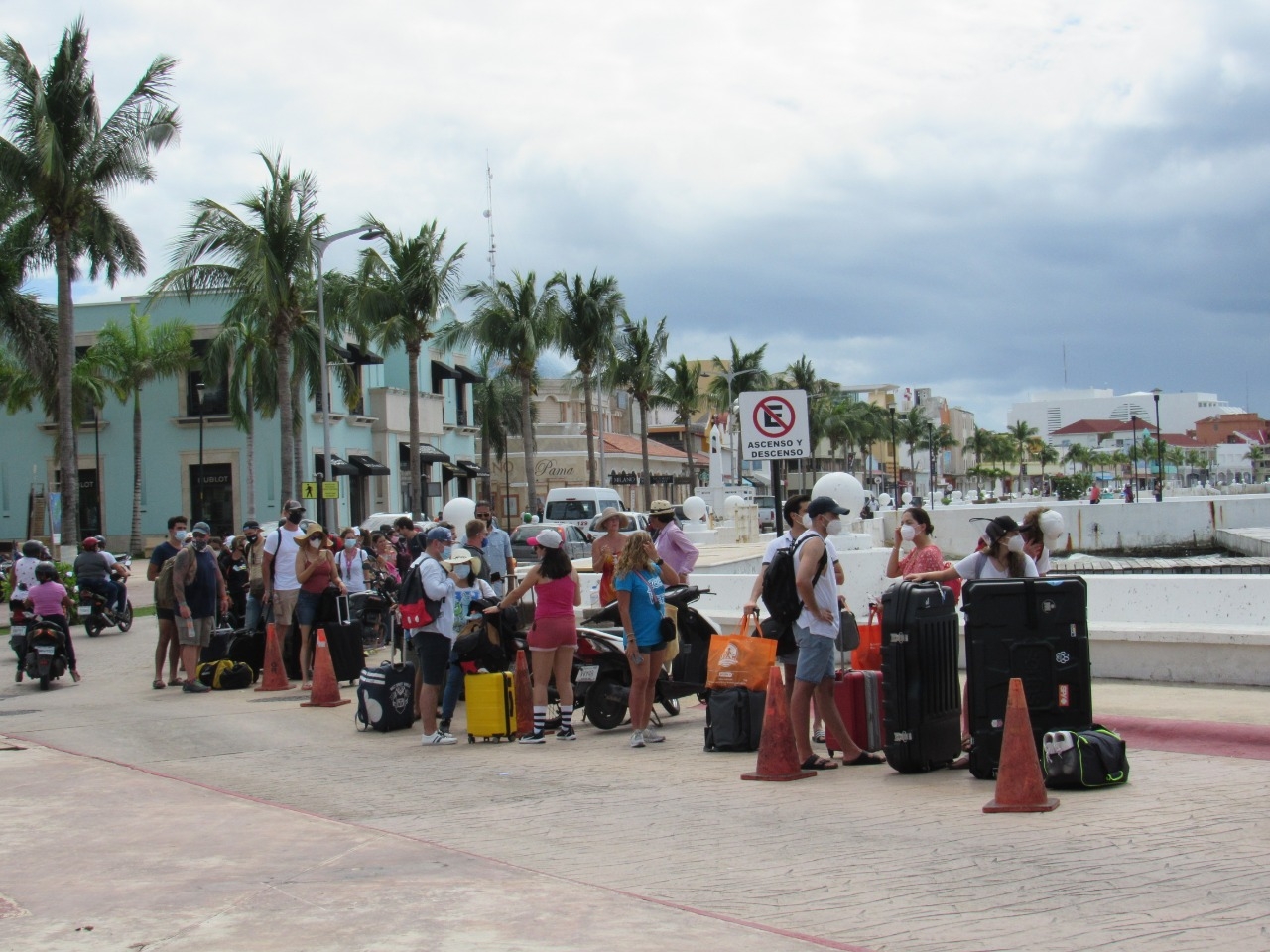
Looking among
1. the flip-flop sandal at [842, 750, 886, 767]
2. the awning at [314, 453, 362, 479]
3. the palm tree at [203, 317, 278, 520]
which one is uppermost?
the palm tree at [203, 317, 278, 520]

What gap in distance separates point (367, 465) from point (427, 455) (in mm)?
4474

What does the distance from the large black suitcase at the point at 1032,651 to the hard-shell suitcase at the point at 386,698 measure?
220 inches

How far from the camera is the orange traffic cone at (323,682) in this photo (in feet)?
42.9

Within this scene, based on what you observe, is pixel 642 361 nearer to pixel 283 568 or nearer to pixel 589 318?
pixel 589 318

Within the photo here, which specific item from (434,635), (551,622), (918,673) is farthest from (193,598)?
(918,673)

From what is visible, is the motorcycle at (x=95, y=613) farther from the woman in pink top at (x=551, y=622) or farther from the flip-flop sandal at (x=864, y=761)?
the flip-flop sandal at (x=864, y=761)

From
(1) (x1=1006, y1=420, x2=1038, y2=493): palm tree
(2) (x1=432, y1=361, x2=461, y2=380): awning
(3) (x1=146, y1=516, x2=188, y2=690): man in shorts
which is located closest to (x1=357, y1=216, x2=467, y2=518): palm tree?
(2) (x1=432, y1=361, x2=461, y2=380): awning

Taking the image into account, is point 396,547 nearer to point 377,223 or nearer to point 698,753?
point 698,753

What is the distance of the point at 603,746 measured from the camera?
10438mm

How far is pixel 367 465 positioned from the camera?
163ft

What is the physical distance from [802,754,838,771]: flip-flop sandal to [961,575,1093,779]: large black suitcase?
1.28 m

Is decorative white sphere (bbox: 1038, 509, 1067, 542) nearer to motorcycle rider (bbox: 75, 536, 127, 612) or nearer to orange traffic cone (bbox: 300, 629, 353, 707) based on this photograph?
orange traffic cone (bbox: 300, 629, 353, 707)

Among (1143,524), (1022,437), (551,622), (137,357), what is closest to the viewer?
(551,622)

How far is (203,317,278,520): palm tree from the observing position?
43719 millimetres
